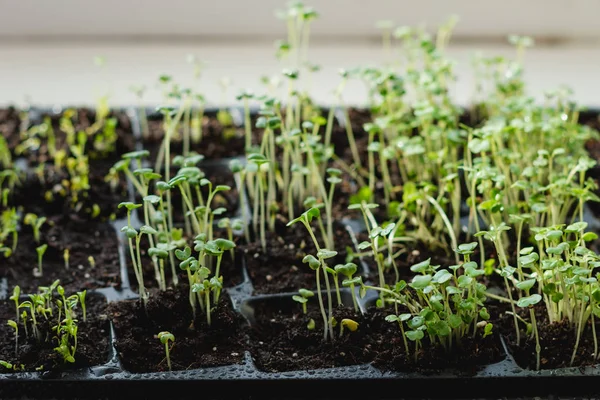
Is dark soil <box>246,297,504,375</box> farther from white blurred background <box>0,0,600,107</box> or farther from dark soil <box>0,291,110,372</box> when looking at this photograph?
white blurred background <box>0,0,600,107</box>

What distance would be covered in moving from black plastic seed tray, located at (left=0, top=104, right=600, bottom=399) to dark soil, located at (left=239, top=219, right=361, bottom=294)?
0.85ft

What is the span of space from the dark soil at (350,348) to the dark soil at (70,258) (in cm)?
34

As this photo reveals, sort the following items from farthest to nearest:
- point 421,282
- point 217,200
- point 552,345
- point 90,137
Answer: point 90,137 → point 217,200 → point 552,345 → point 421,282

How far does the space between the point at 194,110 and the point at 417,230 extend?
757mm

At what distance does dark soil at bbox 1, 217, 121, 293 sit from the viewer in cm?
169

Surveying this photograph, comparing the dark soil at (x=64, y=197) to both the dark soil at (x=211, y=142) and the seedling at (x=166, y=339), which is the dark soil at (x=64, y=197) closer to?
the dark soil at (x=211, y=142)

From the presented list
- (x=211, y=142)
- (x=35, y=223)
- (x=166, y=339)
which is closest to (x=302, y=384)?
(x=166, y=339)

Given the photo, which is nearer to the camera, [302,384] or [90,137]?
[302,384]

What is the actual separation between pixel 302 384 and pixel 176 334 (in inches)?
10.0

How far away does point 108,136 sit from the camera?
2.13 m

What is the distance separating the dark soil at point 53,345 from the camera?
1421 millimetres

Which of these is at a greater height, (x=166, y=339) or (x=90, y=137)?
(x=90, y=137)

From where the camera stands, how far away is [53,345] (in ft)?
4.83

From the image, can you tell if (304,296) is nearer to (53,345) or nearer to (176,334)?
(176,334)
